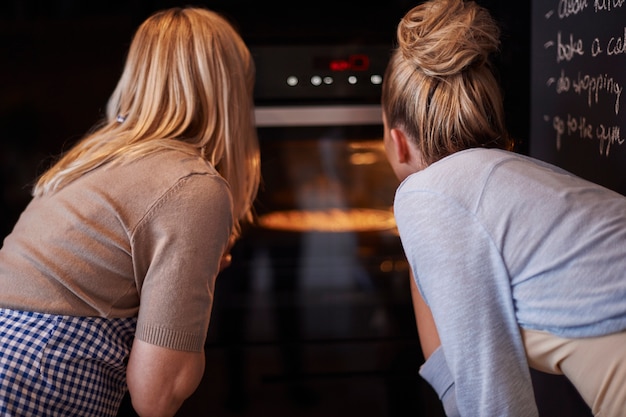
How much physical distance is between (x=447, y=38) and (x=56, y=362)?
2.23ft

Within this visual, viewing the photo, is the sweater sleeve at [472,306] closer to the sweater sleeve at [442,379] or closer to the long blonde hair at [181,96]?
the sweater sleeve at [442,379]

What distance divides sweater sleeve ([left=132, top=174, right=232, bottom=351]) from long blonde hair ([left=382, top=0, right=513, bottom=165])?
0.99 ft

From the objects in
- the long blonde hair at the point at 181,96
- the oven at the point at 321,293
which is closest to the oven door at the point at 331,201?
the oven at the point at 321,293

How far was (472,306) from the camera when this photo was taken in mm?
878

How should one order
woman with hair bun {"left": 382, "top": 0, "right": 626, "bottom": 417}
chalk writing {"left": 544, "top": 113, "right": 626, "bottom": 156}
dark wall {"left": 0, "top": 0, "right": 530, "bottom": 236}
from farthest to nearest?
dark wall {"left": 0, "top": 0, "right": 530, "bottom": 236} < chalk writing {"left": 544, "top": 113, "right": 626, "bottom": 156} < woman with hair bun {"left": 382, "top": 0, "right": 626, "bottom": 417}

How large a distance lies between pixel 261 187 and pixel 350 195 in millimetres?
177

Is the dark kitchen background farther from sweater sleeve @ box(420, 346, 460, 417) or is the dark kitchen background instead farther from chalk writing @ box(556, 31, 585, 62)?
sweater sleeve @ box(420, 346, 460, 417)

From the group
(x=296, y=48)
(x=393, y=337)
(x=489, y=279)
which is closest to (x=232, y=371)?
(x=393, y=337)

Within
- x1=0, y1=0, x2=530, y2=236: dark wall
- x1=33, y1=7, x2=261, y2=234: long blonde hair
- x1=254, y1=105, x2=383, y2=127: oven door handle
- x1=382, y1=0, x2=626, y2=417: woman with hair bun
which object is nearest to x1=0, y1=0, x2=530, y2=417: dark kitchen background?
x1=0, y1=0, x2=530, y2=236: dark wall

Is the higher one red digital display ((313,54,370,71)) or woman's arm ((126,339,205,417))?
red digital display ((313,54,370,71))

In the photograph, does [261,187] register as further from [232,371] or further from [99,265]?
[99,265]

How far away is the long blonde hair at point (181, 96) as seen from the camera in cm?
A: 116

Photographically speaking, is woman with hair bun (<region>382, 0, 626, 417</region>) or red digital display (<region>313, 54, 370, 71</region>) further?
red digital display (<region>313, 54, 370, 71</region>)

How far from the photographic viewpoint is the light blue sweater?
0.85 metres
